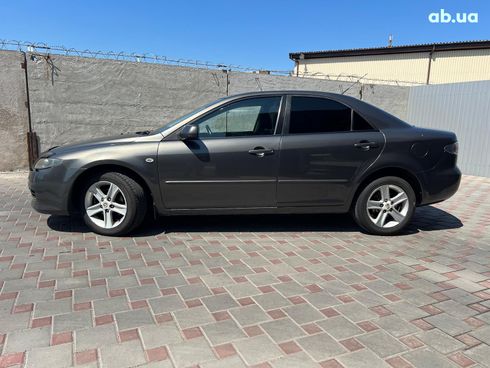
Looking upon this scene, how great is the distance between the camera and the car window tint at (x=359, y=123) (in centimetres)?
472

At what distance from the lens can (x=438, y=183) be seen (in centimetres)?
482

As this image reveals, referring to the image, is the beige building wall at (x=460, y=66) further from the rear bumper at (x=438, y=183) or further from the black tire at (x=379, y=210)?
the black tire at (x=379, y=210)

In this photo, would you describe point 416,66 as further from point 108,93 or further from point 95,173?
point 95,173

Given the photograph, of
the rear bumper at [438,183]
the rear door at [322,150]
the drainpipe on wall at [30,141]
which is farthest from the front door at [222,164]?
the drainpipe on wall at [30,141]

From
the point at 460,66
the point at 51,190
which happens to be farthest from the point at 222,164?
the point at 460,66

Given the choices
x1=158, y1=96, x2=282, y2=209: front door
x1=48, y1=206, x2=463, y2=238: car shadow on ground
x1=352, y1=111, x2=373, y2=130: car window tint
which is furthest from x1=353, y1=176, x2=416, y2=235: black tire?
x1=158, y1=96, x2=282, y2=209: front door

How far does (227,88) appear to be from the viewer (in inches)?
412

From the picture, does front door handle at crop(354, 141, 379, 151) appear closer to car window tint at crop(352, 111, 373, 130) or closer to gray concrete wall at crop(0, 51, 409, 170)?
car window tint at crop(352, 111, 373, 130)

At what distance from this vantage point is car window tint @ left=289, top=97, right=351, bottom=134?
15.2 ft

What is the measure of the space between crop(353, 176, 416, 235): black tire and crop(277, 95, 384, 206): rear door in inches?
8.9

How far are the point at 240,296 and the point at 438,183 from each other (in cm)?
306

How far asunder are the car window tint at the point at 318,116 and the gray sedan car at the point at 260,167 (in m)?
0.01

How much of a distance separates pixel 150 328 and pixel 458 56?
29.8m

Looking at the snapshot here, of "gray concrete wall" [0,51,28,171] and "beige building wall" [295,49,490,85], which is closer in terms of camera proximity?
"gray concrete wall" [0,51,28,171]
